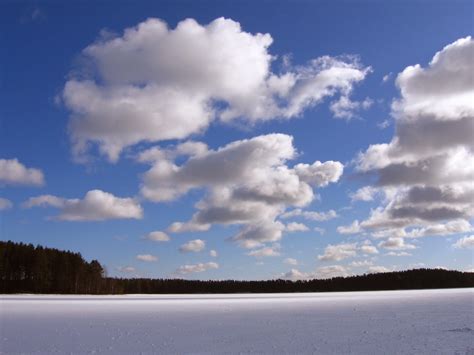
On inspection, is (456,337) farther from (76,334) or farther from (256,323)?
(76,334)

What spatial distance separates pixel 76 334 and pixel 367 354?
16.1 m

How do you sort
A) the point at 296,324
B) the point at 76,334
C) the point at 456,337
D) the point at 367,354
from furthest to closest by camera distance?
the point at 296,324 → the point at 76,334 → the point at 456,337 → the point at 367,354

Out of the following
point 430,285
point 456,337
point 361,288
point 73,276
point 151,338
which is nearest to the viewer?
point 456,337

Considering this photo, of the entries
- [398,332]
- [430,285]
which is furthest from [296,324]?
[430,285]

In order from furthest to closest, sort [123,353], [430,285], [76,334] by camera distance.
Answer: [430,285] < [76,334] < [123,353]

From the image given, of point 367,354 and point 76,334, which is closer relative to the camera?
point 367,354

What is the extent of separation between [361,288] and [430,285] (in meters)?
26.3

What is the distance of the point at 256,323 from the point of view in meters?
32.1

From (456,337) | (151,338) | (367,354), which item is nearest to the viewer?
(367,354)

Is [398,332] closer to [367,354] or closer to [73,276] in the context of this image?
[367,354]

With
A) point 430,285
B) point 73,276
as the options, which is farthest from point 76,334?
point 430,285

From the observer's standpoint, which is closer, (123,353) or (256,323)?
(123,353)

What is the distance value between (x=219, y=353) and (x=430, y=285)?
599 feet

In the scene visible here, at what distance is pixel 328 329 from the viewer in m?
27.5
